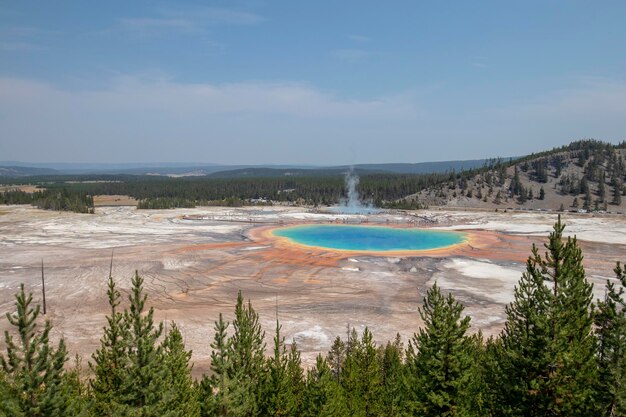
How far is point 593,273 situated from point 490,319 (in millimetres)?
26054

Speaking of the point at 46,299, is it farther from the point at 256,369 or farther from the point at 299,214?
the point at 299,214

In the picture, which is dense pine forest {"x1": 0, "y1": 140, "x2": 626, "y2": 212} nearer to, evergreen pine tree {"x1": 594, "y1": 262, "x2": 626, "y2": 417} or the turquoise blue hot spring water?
the turquoise blue hot spring water

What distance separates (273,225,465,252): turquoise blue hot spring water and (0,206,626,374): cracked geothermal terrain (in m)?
5.21

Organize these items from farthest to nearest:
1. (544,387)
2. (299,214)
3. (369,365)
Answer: (299,214) < (369,365) < (544,387)

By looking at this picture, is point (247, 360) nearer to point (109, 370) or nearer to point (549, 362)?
point (109, 370)

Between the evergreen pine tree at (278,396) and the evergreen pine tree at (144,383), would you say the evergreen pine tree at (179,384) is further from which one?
the evergreen pine tree at (278,396)

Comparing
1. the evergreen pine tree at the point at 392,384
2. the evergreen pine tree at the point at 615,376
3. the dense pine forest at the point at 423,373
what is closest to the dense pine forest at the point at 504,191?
the evergreen pine tree at the point at 392,384

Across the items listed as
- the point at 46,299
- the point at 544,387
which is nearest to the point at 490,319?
the point at 544,387

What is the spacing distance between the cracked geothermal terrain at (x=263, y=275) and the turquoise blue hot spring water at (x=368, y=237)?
205 inches

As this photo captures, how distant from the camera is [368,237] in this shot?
315ft

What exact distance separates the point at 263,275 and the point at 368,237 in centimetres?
4061

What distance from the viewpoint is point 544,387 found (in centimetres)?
1759

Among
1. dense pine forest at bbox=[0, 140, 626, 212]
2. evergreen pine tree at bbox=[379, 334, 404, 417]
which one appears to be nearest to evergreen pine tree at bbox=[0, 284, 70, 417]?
evergreen pine tree at bbox=[379, 334, 404, 417]

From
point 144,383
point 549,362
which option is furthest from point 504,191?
point 144,383
